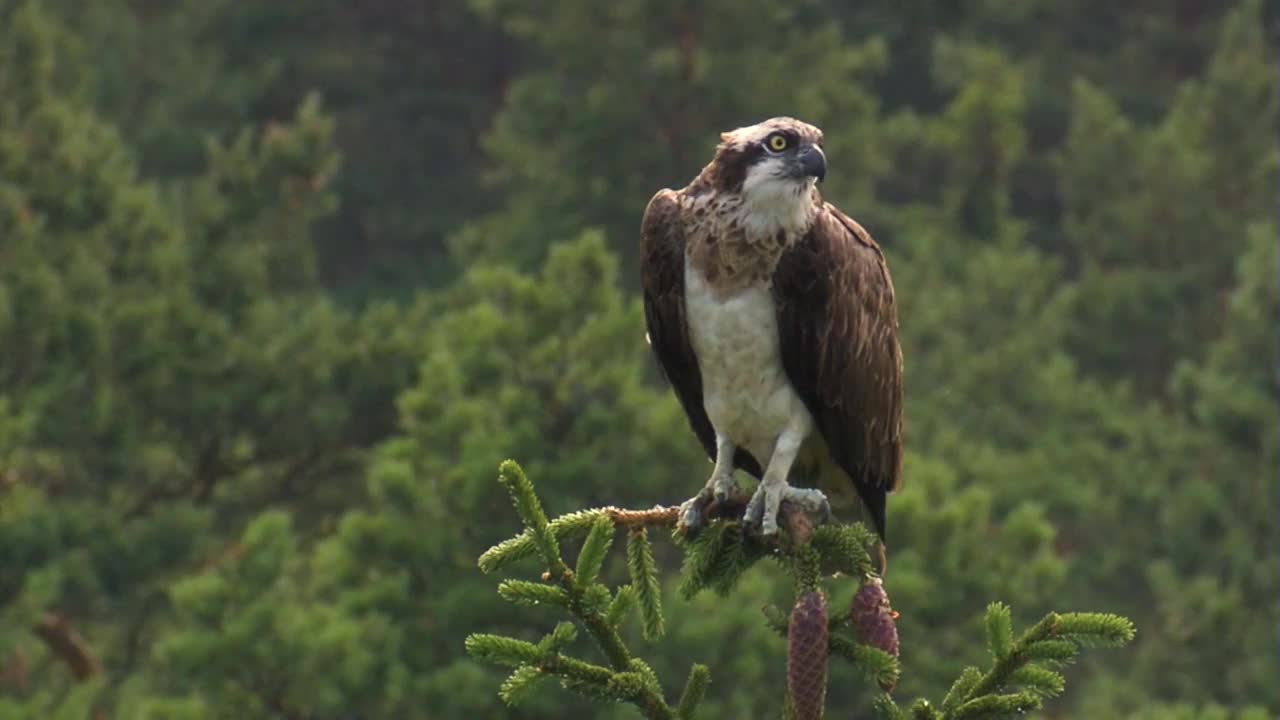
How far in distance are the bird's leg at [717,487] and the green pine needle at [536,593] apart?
1108mm

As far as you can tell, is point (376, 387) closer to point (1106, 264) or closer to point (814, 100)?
point (814, 100)

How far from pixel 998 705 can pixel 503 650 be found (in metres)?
0.98

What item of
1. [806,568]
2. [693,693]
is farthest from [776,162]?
[693,693]

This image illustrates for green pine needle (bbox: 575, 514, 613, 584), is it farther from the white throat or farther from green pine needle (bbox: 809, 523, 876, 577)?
the white throat

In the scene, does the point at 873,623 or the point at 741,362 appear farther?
the point at 741,362

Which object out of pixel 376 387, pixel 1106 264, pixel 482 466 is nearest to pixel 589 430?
pixel 482 466

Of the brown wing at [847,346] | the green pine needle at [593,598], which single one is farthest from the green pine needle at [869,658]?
the brown wing at [847,346]

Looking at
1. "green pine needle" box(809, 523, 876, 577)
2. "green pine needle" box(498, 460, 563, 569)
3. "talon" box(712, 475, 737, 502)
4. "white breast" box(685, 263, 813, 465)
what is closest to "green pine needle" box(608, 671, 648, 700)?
"green pine needle" box(498, 460, 563, 569)

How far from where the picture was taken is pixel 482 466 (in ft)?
51.0

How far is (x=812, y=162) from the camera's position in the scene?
21.0 feet

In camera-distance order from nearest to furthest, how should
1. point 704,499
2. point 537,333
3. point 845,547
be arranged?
1. point 845,547
2. point 704,499
3. point 537,333

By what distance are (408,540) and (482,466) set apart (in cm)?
80

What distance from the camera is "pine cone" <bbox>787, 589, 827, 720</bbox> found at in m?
4.98

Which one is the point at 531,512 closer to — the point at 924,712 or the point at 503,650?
the point at 503,650
